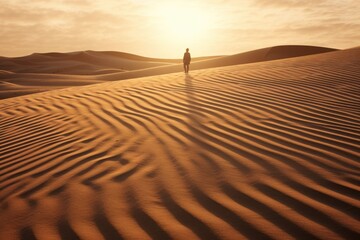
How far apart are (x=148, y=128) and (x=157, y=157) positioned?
1.24 meters

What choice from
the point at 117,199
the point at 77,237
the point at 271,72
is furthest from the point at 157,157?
the point at 271,72

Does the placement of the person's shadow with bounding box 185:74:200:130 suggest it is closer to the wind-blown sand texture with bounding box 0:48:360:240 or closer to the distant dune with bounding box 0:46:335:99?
the wind-blown sand texture with bounding box 0:48:360:240

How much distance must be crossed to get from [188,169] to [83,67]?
4266cm

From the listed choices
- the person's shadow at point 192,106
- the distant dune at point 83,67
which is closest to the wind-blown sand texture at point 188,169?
the person's shadow at point 192,106

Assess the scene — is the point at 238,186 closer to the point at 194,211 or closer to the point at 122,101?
the point at 194,211

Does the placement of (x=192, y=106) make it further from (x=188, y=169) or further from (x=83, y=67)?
(x=83, y=67)

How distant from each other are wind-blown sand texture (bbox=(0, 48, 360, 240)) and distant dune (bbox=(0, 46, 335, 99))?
12735 mm

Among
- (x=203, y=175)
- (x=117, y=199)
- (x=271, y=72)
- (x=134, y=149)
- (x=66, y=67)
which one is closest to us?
(x=117, y=199)

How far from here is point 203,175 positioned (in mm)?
3369

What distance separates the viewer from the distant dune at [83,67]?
23.2m

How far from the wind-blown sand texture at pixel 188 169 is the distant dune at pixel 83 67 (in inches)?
501

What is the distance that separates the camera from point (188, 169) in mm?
3535

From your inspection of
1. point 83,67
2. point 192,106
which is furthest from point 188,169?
point 83,67

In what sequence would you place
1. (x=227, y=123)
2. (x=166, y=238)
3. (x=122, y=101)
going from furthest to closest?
(x=122, y=101) < (x=227, y=123) < (x=166, y=238)
